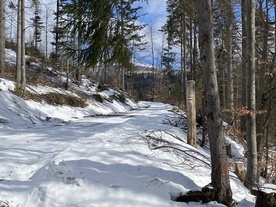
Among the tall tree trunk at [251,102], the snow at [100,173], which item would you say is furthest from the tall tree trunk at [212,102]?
the tall tree trunk at [251,102]

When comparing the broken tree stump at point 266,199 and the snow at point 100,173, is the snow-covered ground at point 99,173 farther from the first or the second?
the broken tree stump at point 266,199

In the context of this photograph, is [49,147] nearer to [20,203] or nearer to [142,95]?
[20,203]

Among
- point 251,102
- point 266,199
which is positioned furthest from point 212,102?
point 251,102

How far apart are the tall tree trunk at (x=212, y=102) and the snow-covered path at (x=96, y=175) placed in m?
0.37

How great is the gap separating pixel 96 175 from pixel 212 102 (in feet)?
6.87

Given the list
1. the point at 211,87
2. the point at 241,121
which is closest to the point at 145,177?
the point at 211,87

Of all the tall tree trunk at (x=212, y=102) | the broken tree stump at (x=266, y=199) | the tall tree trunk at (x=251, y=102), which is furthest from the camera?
the tall tree trunk at (x=251, y=102)

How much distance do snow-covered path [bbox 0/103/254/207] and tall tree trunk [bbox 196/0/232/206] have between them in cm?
37

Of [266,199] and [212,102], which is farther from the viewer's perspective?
[212,102]

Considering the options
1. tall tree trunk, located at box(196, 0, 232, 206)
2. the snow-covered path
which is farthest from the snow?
tall tree trunk, located at box(196, 0, 232, 206)

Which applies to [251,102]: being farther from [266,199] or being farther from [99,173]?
[99,173]

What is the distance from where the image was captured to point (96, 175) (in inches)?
168

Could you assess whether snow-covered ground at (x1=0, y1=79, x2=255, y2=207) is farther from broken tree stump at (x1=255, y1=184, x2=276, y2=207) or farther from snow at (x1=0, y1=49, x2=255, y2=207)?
broken tree stump at (x1=255, y1=184, x2=276, y2=207)

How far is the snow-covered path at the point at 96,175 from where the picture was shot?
3.76 metres
